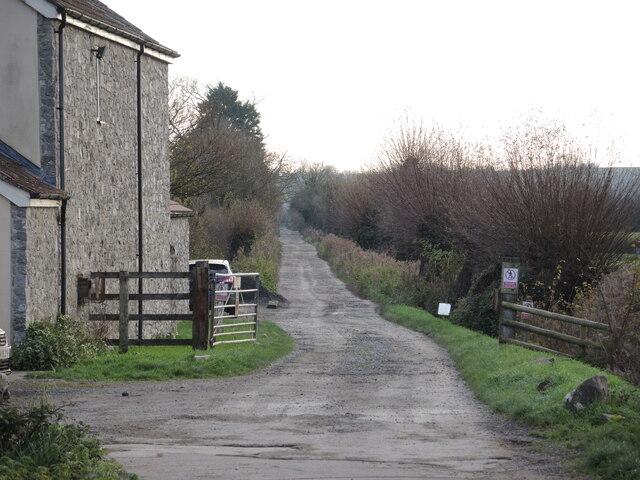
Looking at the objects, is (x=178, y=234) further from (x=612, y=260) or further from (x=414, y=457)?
(x=414, y=457)

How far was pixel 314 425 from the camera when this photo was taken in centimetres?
1163

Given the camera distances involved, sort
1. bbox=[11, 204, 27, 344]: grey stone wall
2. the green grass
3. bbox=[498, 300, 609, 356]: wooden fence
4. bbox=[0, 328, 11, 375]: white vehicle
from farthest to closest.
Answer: bbox=[498, 300, 609, 356]: wooden fence, bbox=[11, 204, 27, 344]: grey stone wall, the green grass, bbox=[0, 328, 11, 375]: white vehicle

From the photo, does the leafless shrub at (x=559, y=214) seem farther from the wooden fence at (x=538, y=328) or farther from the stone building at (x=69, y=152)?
the stone building at (x=69, y=152)

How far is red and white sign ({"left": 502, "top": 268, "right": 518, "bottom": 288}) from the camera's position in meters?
20.6

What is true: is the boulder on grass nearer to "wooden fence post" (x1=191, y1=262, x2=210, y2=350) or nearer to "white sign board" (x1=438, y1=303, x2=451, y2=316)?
"wooden fence post" (x1=191, y1=262, x2=210, y2=350)

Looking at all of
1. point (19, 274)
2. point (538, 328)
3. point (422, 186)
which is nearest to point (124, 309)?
point (19, 274)

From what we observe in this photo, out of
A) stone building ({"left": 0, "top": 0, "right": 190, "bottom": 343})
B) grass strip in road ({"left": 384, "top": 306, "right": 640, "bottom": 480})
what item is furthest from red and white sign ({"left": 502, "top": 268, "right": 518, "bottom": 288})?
stone building ({"left": 0, "top": 0, "right": 190, "bottom": 343})

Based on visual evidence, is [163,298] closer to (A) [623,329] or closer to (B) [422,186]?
(A) [623,329]

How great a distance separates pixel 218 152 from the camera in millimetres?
49031

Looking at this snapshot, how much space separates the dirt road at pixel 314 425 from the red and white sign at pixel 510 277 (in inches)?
92.4

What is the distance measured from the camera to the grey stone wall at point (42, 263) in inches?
674

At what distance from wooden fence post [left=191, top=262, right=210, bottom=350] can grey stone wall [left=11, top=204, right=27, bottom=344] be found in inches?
144

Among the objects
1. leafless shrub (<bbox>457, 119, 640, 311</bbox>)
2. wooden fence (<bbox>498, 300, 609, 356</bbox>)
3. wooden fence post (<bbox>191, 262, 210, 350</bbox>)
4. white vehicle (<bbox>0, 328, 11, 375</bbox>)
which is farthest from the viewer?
leafless shrub (<bbox>457, 119, 640, 311</bbox>)

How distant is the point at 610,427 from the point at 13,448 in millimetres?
6319
